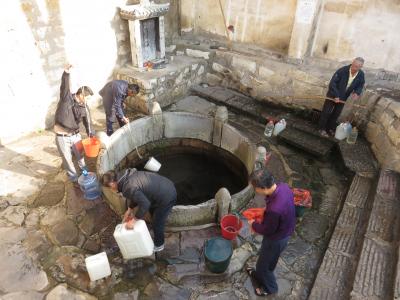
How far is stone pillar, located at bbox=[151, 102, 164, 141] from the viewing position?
8.67 meters

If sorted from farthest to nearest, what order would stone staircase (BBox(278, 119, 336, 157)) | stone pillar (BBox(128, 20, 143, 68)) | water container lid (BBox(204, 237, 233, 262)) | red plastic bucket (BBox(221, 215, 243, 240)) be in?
stone pillar (BBox(128, 20, 143, 68))
stone staircase (BBox(278, 119, 336, 157))
red plastic bucket (BBox(221, 215, 243, 240))
water container lid (BBox(204, 237, 233, 262))

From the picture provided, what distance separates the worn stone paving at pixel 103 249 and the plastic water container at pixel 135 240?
37 centimetres

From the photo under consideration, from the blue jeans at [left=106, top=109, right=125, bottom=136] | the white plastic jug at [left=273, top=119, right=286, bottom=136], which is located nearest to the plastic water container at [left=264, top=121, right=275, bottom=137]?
the white plastic jug at [left=273, top=119, right=286, bottom=136]

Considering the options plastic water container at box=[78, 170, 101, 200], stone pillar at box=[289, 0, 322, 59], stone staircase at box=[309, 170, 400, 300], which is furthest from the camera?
stone pillar at box=[289, 0, 322, 59]

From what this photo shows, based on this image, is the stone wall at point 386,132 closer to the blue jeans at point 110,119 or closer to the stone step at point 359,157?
the stone step at point 359,157

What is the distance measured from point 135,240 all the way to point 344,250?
388 cm

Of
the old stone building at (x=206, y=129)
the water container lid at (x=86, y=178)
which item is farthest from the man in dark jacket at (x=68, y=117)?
the old stone building at (x=206, y=129)

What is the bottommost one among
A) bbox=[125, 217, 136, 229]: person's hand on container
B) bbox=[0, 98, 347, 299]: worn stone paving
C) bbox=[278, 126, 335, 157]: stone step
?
bbox=[0, 98, 347, 299]: worn stone paving

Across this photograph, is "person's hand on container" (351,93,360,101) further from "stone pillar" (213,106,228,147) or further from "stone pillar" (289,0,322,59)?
"stone pillar" (213,106,228,147)

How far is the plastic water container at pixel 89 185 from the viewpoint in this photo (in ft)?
21.7

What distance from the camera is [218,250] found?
210 inches

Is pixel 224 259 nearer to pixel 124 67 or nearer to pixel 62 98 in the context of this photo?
pixel 62 98

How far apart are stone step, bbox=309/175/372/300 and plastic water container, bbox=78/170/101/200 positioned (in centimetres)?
479

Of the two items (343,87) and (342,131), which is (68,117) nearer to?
(343,87)
